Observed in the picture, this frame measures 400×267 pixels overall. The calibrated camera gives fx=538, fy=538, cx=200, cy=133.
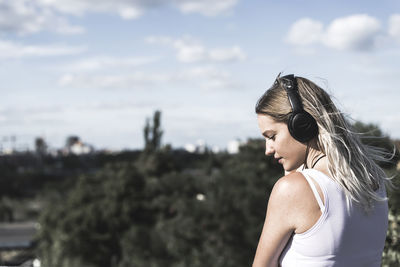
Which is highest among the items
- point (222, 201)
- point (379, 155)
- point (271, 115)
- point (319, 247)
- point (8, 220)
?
point (271, 115)

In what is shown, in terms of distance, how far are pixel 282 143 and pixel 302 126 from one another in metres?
0.15

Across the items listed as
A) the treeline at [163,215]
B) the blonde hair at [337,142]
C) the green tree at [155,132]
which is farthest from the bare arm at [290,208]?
the green tree at [155,132]

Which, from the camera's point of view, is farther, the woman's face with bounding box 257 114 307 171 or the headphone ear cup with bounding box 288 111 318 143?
the woman's face with bounding box 257 114 307 171

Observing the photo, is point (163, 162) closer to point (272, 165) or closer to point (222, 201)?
point (272, 165)

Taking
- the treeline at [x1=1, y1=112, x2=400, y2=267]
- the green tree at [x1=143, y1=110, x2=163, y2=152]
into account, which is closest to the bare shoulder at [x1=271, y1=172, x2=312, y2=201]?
the treeline at [x1=1, y1=112, x2=400, y2=267]

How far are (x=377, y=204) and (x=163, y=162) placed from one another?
130 feet

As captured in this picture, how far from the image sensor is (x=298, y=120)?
6.15 ft

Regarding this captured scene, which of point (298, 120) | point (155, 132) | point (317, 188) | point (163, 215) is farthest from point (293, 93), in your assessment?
point (155, 132)

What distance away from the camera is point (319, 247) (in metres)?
1.78

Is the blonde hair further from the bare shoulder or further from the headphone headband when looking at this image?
the bare shoulder

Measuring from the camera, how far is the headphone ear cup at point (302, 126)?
6.17 feet

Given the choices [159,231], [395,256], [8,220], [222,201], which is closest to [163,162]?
[159,231]

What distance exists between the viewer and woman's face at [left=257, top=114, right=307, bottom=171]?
6.54 ft

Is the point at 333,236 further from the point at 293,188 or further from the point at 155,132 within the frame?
the point at 155,132
